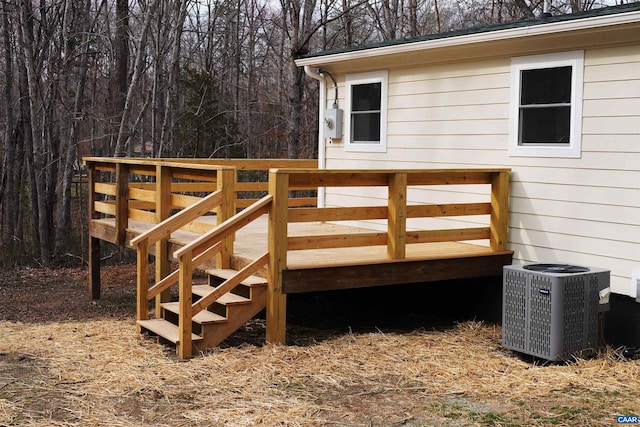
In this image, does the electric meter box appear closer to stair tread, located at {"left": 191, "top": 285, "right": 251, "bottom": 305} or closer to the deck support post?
stair tread, located at {"left": 191, "top": 285, "right": 251, "bottom": 305}

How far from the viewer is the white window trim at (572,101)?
277 inches

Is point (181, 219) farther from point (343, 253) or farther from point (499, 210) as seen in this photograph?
point (499, 210)

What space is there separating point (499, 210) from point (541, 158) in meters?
0.63

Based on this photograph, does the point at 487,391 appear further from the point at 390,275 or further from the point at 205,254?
the point at 205,254

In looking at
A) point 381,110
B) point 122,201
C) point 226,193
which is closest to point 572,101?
point 381,110

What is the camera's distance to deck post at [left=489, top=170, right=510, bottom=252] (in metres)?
7.53

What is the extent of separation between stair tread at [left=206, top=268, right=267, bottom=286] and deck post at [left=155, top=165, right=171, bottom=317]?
1095 mm

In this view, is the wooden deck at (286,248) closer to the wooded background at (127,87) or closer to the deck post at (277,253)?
the deck post at (277,253)

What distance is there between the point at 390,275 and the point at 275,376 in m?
1.81

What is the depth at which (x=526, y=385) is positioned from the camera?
18.1ft

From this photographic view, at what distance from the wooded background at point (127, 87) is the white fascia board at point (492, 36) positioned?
567cm

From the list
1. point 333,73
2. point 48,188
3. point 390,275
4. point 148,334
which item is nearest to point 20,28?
point 48,188

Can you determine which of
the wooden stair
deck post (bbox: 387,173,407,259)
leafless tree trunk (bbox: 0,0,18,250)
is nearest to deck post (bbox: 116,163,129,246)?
the wooden stair

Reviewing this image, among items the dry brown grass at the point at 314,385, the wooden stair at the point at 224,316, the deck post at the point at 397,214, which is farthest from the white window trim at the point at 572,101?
the wooden stair at the point at 224,316
